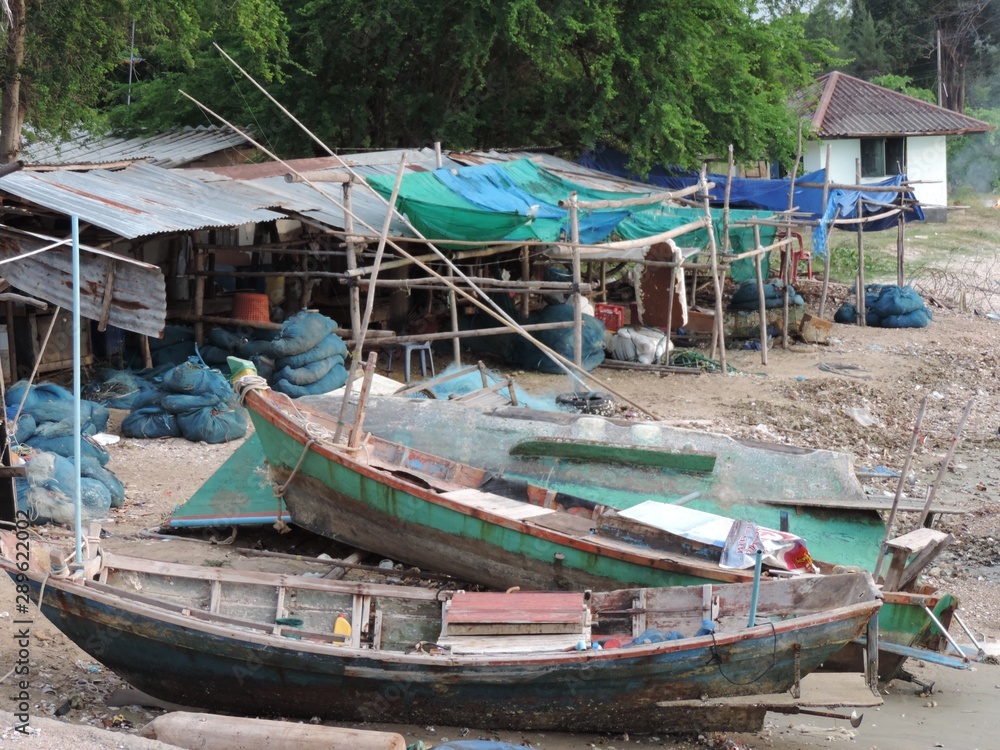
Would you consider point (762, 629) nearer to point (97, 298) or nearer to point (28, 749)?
point (28, 749)

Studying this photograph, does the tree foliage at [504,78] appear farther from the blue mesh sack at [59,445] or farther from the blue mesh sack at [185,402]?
the blue mesh sack at [59,445]

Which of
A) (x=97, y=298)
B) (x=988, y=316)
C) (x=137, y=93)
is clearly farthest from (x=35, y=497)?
(x=988, y=316)

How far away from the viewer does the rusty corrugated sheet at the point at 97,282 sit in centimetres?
714

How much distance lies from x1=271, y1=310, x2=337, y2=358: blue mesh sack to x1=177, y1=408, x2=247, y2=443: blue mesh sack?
911mm

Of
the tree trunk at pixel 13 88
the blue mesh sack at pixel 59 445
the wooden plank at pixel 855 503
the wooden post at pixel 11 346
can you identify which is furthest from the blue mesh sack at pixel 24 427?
the wooden plank at pixel 855 503

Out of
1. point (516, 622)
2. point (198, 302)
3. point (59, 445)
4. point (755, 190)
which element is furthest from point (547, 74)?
point (516, 622)

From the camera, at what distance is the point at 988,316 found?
18.9 m

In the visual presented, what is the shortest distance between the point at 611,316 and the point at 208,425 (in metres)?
6.54

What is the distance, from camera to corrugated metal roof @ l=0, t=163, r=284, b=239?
8.55 m

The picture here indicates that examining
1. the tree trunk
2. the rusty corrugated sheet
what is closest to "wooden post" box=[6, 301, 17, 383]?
the tree trunk

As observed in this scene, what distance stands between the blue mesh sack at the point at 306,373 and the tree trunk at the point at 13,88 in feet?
13.1

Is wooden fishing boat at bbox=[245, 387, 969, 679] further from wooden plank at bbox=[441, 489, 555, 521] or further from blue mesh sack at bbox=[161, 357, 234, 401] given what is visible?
blue mesh sack at bbox=[161, 357, 234, 401]

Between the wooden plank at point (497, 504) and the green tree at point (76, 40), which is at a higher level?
the green tree at point (76, 40)

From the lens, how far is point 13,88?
11.6 metres
